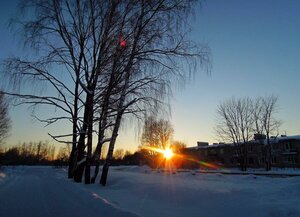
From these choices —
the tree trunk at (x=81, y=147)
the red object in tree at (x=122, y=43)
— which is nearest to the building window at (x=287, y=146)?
the tree trunk at (x=81, y=147)

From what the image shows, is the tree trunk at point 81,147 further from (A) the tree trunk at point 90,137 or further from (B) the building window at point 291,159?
(B) the building window at point 291,159

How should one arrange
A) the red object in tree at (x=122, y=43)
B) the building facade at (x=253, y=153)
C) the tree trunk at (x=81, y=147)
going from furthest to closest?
the building facade at (x=253, y=153) → the tree trunk at (x=81, y=147) → the red object in tree at (x=122, y=43)

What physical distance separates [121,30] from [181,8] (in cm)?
345

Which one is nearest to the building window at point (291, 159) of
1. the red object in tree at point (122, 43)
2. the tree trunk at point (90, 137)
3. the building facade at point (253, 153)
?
the building facade at point (253, 153)

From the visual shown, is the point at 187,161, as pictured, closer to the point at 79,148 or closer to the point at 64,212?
the point at 79,148

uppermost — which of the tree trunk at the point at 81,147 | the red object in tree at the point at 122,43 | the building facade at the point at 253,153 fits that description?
the red object in tree at the point at 122,43

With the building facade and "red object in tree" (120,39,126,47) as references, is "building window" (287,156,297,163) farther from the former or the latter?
"red object in tree" (120,39,126,47)

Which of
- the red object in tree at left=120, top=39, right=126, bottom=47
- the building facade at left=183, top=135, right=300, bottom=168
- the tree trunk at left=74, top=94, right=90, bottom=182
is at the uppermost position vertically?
the red object in tree at left=120, top=39, right=126, bottom=47

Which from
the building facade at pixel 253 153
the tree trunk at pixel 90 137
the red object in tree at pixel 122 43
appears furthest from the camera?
the building facade at pixel 253 153

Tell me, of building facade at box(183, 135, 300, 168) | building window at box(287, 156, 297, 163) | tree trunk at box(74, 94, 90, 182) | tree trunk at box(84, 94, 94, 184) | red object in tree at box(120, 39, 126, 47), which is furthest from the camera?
building window at box(287, 156, 297, 163)

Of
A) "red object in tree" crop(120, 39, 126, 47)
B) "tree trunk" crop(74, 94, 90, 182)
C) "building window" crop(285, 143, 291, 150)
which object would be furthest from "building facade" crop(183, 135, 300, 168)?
"red object in tree" crop(120, 39, 126, 47)

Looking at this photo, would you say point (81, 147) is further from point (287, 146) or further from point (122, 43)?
point (287, 146)

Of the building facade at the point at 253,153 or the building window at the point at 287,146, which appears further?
the building window at the point at 287,146

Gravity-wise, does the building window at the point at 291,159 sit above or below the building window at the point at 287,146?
below
